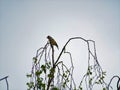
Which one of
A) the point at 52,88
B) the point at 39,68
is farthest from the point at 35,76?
the point at 52,88

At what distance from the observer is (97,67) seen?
1377 millimetres

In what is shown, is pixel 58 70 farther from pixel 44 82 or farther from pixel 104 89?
pixel 104 89

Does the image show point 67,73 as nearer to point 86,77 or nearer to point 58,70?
point 58,70

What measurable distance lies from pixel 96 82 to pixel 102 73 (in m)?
0.09

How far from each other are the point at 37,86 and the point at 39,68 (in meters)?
0.13

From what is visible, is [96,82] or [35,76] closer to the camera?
[35,76]

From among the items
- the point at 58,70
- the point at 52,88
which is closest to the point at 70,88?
the point at 58,70

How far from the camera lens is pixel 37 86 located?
109 centimetres

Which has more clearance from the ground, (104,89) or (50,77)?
(50,77)

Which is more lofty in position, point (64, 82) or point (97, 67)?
point (97, 67)

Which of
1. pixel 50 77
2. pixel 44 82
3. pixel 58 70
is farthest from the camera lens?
pixel 58 70

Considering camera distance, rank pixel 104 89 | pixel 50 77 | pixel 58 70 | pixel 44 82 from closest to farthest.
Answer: pixel 50 77 → pixel 44 82 → pixel 58 70 → pixel 104 89

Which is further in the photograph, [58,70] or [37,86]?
[58,70]

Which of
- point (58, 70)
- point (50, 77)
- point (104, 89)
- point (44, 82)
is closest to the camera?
point (50, 77)
